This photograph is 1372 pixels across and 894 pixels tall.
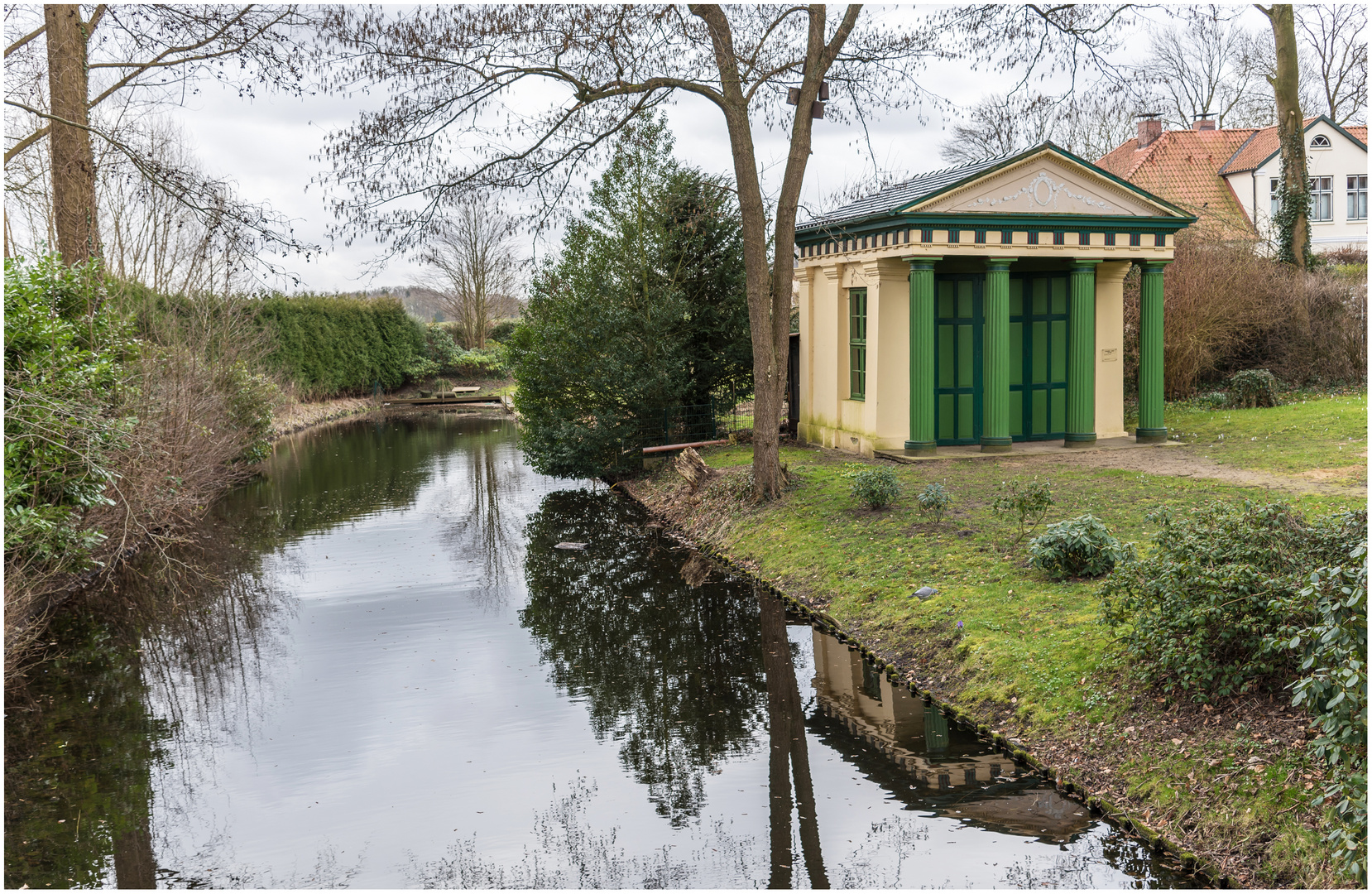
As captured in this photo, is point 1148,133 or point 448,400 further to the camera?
point 448,400

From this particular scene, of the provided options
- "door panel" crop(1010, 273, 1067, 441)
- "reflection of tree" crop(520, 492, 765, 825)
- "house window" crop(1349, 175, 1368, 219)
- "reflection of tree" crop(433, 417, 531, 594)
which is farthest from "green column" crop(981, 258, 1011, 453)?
"house window" crop(1349, 175, 1368, 219)

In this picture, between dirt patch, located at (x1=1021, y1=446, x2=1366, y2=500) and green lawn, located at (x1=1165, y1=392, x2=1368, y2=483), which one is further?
green lawn, located at (x1=1165, y1=392, x2=1368, y2=483)

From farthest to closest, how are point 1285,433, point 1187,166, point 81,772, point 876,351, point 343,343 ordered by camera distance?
point 343,343
point 1187,166
point 1285,433
point 876,351
point 81,772

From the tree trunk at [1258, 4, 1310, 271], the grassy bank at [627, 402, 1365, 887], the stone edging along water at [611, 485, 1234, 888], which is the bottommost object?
the stone edging along water at [611, 485, 1234, 888]

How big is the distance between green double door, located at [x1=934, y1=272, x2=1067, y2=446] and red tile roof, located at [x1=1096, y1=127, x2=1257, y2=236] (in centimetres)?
1630

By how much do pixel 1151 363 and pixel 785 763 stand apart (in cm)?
1218

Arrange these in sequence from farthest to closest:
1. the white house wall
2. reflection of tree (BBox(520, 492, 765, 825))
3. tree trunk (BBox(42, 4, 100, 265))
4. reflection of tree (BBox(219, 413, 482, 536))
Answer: the white house wall, reflection of tree (BBox(219, 413, 482, 536)), tree trunk (BBox(42, 4, 100, 265)), reflection of tree (BBox(520, 492, 765, 825))

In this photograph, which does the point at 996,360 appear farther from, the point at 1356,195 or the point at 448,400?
the point at 448,400

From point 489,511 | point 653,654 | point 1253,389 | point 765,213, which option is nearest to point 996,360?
point 765,213

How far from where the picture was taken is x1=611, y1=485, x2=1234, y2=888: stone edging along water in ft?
16.4

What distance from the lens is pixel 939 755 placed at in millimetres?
6496

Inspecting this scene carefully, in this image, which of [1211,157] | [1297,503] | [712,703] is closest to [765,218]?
[1297,503]

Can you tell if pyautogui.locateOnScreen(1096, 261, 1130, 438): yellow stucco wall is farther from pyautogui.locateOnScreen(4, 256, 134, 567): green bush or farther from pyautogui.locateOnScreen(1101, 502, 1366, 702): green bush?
pyautogui.locateOnScreen(4, 256, 134, 567): green bush

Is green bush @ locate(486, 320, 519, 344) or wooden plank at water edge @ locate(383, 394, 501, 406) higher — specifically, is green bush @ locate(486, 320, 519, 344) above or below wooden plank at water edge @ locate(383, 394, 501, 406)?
above
